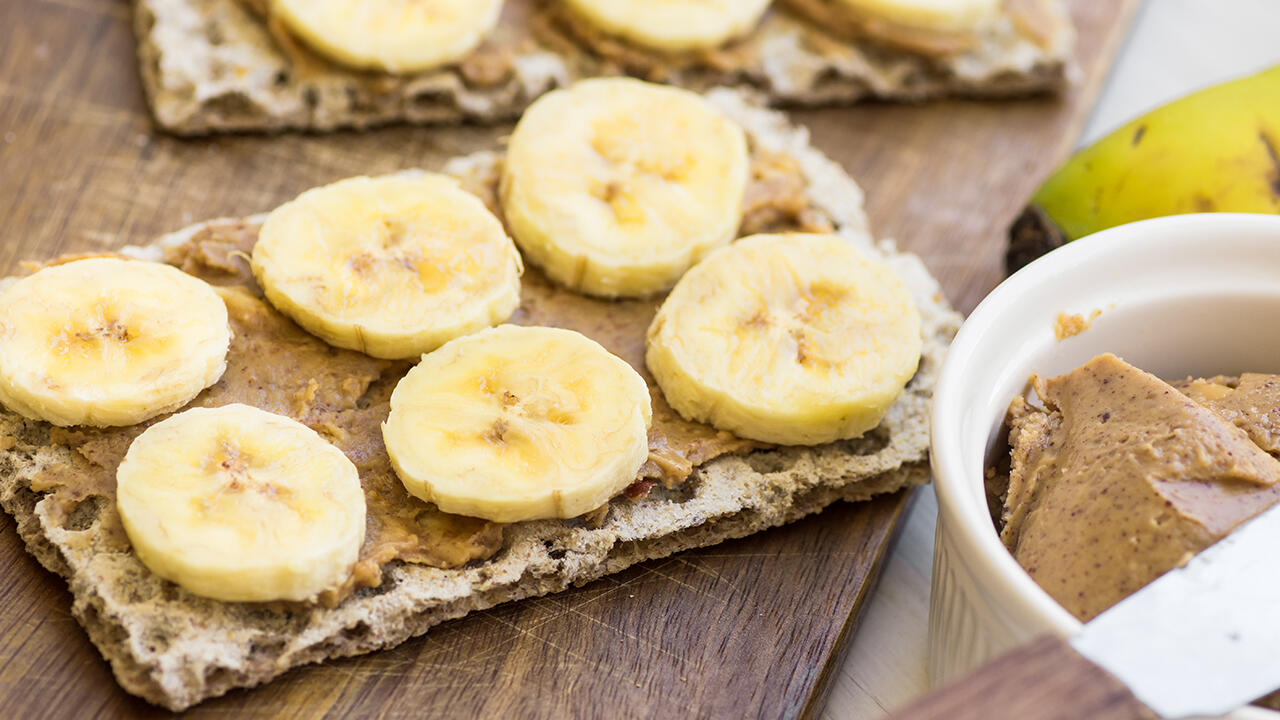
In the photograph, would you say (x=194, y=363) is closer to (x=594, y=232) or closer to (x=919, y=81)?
(x=594, y=232)

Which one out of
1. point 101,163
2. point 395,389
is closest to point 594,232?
point 395,389

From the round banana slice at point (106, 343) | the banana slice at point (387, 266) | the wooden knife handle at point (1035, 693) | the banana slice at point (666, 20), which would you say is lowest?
the round banana slice at point (106, 343)

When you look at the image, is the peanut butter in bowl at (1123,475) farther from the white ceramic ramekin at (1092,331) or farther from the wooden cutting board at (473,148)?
the wooden cutting board at (473,148)

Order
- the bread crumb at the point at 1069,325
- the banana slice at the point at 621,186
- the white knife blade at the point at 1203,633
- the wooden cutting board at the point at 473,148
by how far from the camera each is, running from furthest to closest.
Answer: the banana slice at the point at 621,186, the bread crumb at the point at 1069,325, the wooden cutting board at the point at 473,148, the white knife blade at the point at 1203,633

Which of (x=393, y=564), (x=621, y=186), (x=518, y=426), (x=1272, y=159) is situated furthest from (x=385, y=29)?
(x=1272, y=159)

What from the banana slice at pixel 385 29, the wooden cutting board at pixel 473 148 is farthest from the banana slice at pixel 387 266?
the banana slice at pixel 385 29
